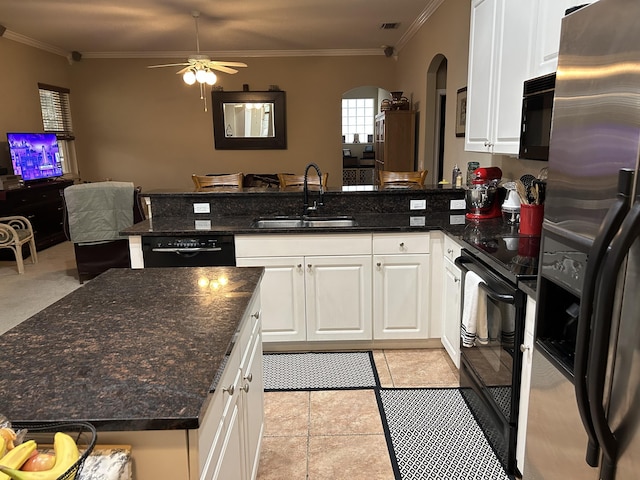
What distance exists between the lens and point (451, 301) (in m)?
2.84

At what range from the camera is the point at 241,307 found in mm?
1542

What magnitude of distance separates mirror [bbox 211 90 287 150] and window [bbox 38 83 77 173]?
238 centimetres

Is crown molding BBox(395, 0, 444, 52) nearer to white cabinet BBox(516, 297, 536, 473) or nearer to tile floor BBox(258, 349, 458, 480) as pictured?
tile floor BBox(258, 349, 458, 480)

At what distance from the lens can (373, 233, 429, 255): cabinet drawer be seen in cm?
296

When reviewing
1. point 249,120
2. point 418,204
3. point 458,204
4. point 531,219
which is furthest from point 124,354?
point 249,120

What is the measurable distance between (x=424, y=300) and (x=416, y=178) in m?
1.31

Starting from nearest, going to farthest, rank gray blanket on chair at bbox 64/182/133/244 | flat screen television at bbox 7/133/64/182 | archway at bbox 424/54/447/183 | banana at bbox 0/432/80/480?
banana at bbox 0/432/80/480 → gray blanket on chair at bbox 64/182/133/244 → archway at bbox 424/54/447/183 → flat screen television at bbox 7/133/64/182

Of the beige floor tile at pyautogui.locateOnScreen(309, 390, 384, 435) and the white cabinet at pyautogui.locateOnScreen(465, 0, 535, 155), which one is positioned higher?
the white cabinet at pyautogui.locateOnScreen(465, 0, 535, 155)

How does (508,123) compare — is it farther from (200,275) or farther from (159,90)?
(159,90)

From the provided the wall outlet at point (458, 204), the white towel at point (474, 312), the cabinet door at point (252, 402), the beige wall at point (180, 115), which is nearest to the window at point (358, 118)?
the beige wall at point (180, 115)

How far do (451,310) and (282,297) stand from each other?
1053 mm

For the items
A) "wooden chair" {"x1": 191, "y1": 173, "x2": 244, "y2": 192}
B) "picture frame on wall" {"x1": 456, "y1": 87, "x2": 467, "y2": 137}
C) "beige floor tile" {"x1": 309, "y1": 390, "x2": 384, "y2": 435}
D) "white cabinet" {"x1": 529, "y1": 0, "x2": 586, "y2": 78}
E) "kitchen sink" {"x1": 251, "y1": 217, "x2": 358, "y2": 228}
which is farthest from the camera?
"picture frame on wall" {"x1": 456, "y1": 87, "x2": 467, "y2": 137}

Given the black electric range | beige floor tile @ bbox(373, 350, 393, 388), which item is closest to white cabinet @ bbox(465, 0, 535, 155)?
the black electric range

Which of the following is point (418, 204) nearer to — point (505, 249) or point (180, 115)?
point (505, 249)
